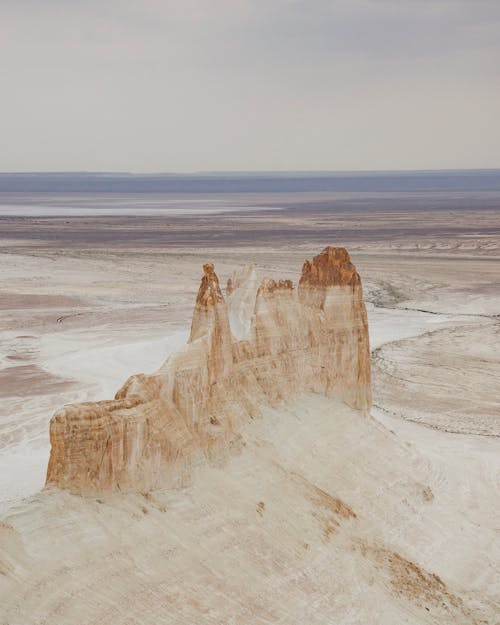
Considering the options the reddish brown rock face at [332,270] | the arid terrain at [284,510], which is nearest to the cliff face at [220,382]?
the reddish brown rock face at [332,270]

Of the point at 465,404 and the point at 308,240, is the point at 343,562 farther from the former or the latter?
the point at 308,240

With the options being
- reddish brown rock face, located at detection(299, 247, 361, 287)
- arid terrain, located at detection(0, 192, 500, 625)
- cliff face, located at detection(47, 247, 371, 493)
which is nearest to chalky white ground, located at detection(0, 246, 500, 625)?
arid terrain, located at detection(0, 192, 500, 625)

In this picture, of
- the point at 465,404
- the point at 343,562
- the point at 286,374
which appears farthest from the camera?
the point at 465,404

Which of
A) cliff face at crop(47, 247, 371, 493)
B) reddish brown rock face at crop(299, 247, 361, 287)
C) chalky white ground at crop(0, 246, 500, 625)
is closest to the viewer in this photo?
chalky white ground at crop(0, 246, 500, 625)

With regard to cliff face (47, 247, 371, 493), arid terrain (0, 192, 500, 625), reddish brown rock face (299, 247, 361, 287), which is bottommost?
arid terrain (0, 192, 500, 625)

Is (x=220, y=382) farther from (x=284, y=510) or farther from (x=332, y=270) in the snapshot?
(x=332, y=270)

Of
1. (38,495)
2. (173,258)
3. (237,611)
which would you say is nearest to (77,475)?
(38,495)

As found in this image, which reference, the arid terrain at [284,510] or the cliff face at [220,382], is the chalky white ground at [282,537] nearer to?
the arid terrain at [284,510]

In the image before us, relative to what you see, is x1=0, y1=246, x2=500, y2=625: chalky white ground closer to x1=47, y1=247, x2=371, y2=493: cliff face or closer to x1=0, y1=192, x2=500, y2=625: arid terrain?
x1=0, y1=192, x2=500, y2=625: arid terrain

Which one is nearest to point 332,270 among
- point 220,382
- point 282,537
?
point 220,382
